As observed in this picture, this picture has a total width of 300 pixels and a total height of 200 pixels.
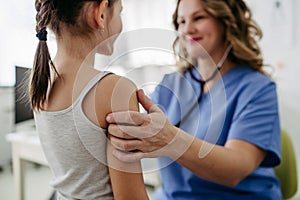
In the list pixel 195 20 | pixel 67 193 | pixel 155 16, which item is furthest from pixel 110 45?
pixel 155 16

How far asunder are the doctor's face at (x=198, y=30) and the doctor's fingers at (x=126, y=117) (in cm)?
43

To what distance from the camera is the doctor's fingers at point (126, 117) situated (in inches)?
17.0

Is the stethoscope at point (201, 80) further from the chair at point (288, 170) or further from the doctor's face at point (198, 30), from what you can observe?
the chair at point (288, 170)

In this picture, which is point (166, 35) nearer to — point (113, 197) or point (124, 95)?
point (124, 95)

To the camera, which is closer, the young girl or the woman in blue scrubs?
the young girl

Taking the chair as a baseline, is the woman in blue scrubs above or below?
above

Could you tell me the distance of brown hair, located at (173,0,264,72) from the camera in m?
0.82

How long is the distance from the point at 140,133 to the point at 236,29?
1.83 ft

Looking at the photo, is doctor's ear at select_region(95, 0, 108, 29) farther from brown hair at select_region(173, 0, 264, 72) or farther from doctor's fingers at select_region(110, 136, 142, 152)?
brown hair at select_region(173, 0, 264, 72)

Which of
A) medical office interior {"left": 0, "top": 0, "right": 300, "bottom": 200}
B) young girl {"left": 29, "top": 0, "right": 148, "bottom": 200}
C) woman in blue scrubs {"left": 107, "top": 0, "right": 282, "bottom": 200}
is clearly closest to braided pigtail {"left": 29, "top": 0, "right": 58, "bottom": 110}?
young girl {"left": 29, "top": 0, "right": 148, "bottom": 200}

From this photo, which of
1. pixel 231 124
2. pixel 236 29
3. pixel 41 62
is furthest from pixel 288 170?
pixel 41 62

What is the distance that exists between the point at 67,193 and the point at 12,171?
1062 mm

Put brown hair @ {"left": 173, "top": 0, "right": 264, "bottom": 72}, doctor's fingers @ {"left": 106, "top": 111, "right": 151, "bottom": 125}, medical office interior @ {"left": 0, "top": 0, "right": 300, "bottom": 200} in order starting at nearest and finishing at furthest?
doctor's fingers @ {"left": 106, "top": 111, "right": 151, "bottom": 125}
brown hair @ {"left": 173, "top": 0, "right": 264, "bottom": 72}
medical office interior @ {"left": 0, "top": 0, "right": 300, "bottom": 200}

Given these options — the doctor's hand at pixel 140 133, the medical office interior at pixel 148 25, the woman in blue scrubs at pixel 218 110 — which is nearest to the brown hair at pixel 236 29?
the woman in blue scrubs at pixel 218 110
